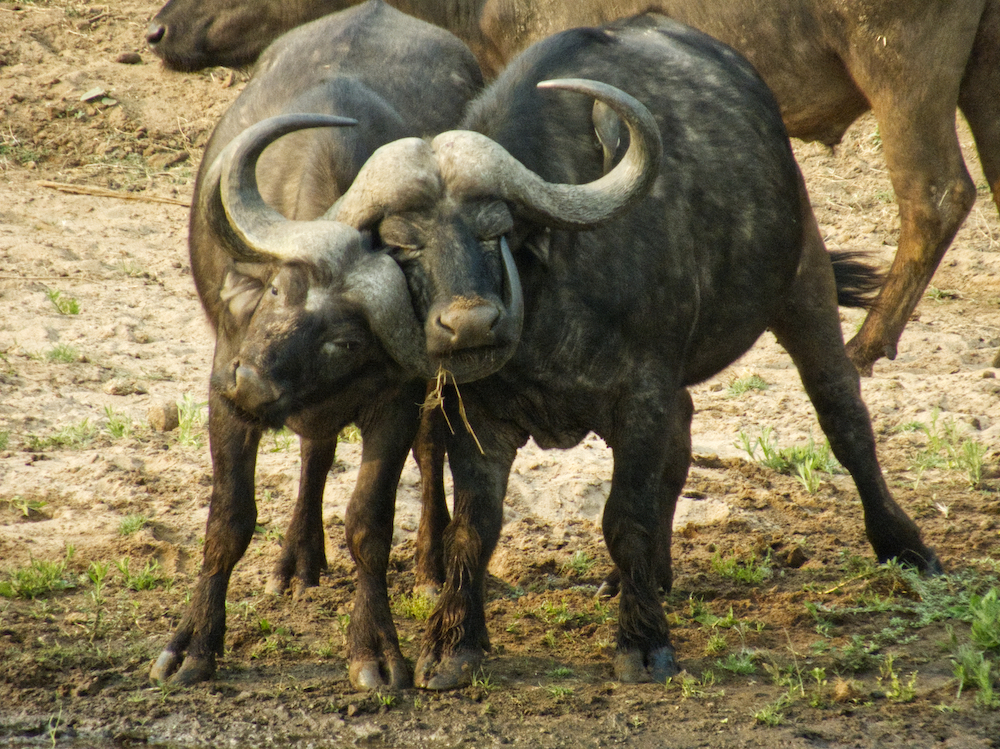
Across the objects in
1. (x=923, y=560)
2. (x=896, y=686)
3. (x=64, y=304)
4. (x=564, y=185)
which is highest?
(x=564, y=185)

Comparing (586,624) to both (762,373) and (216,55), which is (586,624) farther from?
(216,55)

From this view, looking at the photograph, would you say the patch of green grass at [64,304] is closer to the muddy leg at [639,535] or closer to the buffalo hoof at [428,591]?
the buffalo hoof at [428,591]

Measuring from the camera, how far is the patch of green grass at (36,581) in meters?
4.71

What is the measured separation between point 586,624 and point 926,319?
14.1ft

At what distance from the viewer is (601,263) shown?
4.14 meters

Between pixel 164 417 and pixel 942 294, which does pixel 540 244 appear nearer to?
pixel 164 417

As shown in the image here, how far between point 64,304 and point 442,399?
396 cm

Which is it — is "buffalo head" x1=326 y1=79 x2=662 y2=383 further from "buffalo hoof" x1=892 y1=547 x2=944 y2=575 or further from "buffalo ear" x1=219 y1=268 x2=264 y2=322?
"buffalo hoof" x1=892 y1=547 x2=944 y2=575

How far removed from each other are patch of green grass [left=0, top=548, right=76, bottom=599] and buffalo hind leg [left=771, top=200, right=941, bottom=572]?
3.03 meters

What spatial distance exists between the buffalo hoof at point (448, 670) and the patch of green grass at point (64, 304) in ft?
12.9

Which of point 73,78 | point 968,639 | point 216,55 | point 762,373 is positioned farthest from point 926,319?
point 73,78

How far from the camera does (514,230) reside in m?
3.88

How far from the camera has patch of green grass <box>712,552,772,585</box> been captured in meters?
5.03

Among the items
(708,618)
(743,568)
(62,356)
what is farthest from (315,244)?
(62,356)
